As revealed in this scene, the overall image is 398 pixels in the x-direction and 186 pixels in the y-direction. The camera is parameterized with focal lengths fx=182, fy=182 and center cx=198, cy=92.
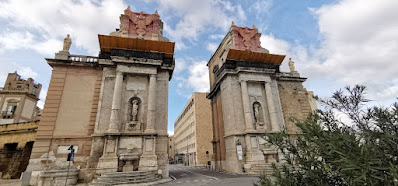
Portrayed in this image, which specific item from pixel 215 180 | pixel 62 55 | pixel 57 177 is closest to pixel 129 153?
pixel 57 177

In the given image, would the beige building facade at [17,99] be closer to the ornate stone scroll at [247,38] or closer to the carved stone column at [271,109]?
the ornate stone scroll at [247,38]

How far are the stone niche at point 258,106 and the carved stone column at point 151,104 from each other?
10.7 meters

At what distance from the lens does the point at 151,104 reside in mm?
17266

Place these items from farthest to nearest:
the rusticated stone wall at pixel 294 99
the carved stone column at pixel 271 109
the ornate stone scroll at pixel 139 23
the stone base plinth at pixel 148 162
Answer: the rusticated stone wall at pixel 294 99, the ornate stone scroll at pixel 139 23, the carved stone column at pixel 271 109, the stone base plinth at pixel 148 162

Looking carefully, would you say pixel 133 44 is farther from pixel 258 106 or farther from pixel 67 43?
pixel 258 106

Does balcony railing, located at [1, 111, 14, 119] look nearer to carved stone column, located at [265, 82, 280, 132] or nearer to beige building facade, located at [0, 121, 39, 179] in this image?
beige building facade, located at [0, 121, 39, 179]

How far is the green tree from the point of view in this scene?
1.92m

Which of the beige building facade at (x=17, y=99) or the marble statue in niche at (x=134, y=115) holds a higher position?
the beige building facade at (x=17, y=99)

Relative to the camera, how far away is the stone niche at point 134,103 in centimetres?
1679

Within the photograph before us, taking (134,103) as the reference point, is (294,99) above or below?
above

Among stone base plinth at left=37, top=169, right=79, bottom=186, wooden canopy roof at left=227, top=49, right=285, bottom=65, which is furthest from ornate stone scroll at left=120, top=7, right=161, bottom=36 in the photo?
stone base plinth at left=37, top=169, right=79, bottom=186

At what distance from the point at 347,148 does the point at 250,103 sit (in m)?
18.8

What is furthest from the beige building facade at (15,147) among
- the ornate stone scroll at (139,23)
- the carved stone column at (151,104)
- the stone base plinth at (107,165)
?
the ornate stone scroll at (139,23)

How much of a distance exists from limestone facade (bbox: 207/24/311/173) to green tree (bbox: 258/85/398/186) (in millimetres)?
14841
